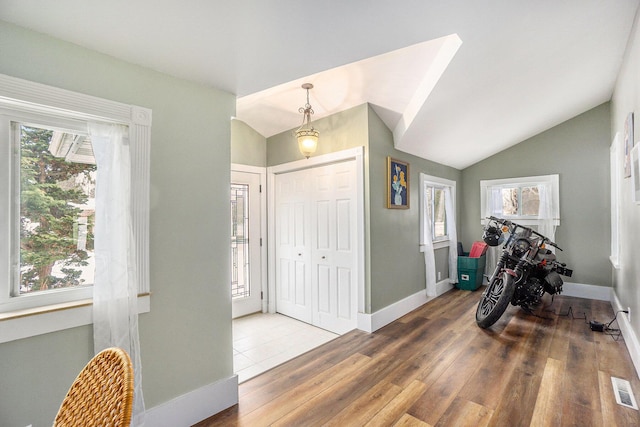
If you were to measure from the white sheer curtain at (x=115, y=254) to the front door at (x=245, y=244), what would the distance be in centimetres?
227

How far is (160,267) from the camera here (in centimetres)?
177

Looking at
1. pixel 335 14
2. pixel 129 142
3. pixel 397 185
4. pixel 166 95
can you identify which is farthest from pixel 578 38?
pixel 129 142

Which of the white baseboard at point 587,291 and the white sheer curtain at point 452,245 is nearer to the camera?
the white baseboard at point 587,291

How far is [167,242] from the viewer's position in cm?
180

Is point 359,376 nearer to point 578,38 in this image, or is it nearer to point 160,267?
point 160,267

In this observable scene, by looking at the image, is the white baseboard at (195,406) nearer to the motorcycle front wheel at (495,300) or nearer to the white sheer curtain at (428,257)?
the motorcycle front wheel at (495,300)

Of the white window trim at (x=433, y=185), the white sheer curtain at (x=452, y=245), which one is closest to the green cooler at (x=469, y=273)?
the white sheer curtain at (x=452, y=245)

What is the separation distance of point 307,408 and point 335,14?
2.38 m

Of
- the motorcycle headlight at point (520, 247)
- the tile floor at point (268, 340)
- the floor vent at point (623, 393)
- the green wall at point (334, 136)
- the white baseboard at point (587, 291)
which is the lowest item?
the tile floor at point (268, 340)

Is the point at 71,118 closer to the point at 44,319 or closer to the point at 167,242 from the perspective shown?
the point at 167,242

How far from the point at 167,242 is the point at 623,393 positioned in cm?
327

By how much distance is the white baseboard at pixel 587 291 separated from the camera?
4.35 metres

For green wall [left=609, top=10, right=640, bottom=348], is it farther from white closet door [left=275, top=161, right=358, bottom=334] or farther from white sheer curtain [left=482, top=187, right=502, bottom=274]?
white closet door [left=275, top=161, right=358, bottom=334]

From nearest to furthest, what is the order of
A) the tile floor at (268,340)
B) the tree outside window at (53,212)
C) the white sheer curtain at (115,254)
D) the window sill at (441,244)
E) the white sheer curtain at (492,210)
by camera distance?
1. the tree outside window at (53,212)
2. the white sheer curtain at (115,254)
3. the tile floor at (268,340)
4. the window sill at (441,244)
5. the white sheer curtain at (492,210)
